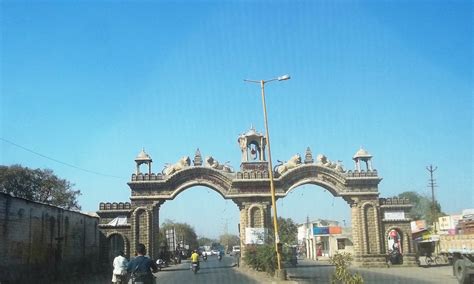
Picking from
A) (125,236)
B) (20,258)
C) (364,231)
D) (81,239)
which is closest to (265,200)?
(364,231)

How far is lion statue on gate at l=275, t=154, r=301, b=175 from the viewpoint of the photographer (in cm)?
3962

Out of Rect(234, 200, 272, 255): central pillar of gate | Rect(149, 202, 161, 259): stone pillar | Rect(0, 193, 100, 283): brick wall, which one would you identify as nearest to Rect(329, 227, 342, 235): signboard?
Rect(234, 200, 272, 255): central pillar of gate

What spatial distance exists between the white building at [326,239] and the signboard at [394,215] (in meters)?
11.5

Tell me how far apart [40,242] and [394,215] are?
2649cm

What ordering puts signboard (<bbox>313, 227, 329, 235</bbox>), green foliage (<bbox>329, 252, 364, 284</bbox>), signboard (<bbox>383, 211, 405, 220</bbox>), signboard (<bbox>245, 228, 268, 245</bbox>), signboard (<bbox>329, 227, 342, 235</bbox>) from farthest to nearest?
signboard (<bbox>313, 227, 329, 235</bbox>) < signboard (<bbox>329, 227, 342, 235</bbox>) < signboard (<bbox>383, 211, 405, 220</bbox>) < signboard (<bbox>245, 228, 268, 245</bbox>) < green foliage (<bbox>329, 252, 364, 284</bbox>)

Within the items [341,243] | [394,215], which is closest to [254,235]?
[394,215]

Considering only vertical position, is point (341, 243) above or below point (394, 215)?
below

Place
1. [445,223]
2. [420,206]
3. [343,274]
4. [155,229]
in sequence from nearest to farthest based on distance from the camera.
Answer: [343,274] → [445,223] → [155,229] → [420,206]

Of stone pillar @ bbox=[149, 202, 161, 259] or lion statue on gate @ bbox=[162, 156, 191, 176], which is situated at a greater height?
lion statue on gate @ bbox=[162, 156, 191, 176]

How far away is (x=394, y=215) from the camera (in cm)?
3934

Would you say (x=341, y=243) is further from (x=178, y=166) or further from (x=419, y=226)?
(x=178, y=166)

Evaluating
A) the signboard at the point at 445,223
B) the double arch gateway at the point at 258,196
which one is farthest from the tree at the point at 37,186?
the signboard at the point at 445,223

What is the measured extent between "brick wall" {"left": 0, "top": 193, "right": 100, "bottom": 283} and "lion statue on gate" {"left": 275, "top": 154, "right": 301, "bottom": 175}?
15.0m

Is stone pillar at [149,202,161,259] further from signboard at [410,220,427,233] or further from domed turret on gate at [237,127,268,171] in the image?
signboard at [410,220,427,233]
